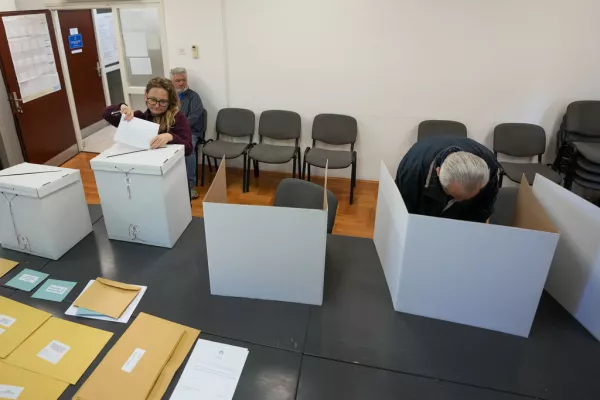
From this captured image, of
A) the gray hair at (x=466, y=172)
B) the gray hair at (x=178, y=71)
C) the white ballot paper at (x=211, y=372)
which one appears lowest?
the white ballot paper at (x=211, y=372)

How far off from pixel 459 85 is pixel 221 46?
241cm

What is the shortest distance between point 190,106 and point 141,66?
1.15 m

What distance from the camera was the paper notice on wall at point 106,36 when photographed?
5589mm

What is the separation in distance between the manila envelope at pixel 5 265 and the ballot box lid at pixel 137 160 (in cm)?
52

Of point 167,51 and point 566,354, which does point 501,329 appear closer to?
point 566,354

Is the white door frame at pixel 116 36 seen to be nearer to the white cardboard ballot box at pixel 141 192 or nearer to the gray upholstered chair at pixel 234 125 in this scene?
the gray upholstered chair at pixel 234 125

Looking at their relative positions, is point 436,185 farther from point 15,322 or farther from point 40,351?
point 15,322

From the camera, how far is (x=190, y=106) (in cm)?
408

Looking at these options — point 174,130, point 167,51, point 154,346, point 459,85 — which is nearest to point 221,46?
point 167,51

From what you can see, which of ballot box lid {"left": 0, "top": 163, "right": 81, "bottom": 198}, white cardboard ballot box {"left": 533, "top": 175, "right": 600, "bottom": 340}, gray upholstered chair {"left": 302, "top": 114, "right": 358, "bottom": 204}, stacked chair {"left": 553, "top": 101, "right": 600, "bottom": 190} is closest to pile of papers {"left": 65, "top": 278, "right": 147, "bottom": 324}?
ballot box lid {"left": 0, "top": 163, "right": 81, "bottom": 198}

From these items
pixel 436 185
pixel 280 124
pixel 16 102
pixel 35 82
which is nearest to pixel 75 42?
pixel 35 82

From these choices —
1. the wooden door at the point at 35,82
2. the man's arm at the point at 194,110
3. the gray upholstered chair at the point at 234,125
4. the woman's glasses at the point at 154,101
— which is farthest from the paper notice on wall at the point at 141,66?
the woman's glasses at the point at 154,101

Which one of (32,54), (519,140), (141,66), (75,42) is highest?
(75,42)

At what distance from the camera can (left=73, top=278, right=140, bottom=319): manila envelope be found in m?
1.44
